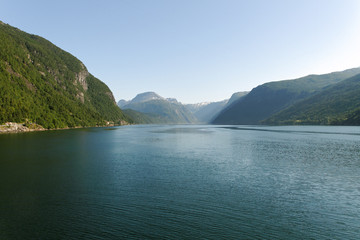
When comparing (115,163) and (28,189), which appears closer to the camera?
(28,189)

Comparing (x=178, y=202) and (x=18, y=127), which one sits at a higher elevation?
(x=18, y=127)

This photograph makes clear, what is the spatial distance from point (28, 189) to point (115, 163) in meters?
22.0

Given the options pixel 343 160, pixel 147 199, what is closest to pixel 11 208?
pixel 147 199

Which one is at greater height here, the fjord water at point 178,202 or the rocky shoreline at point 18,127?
the rocky shoreline at point 18,127

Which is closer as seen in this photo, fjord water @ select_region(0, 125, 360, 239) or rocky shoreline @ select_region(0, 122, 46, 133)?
fjord water @ select_region(0, 125, 360, 239)

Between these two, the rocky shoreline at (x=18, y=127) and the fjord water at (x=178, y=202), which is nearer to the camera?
the fjord water at (x=178, y=202)

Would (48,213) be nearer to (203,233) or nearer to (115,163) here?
(203,233)

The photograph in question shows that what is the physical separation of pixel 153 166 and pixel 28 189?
78.5 feet

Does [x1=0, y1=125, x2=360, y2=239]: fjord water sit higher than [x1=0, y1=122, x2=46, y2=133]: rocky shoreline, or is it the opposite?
[x1=0, y1=122, x2=46, y2=133]: rocky shoreline

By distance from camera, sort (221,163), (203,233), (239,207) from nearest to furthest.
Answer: (203,233) < (239,207) < (221,163)

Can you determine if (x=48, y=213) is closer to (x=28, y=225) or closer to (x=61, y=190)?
(x=28, y=225)

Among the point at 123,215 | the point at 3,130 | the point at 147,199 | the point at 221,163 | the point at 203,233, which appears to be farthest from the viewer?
the point at 3,130

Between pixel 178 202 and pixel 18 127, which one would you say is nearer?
pixel 178 202

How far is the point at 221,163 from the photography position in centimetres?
5388
